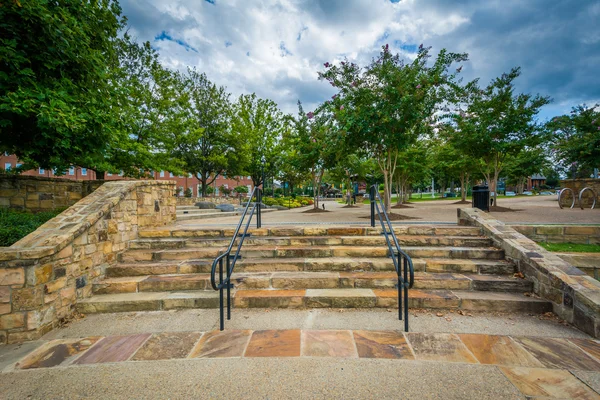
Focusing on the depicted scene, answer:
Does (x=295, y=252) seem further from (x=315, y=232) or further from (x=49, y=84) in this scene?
(x=49, y=84)

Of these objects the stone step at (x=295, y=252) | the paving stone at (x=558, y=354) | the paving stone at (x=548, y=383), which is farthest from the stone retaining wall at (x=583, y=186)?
the paving stone at (x=548, y=383)

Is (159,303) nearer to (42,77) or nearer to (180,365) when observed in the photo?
(180,365)

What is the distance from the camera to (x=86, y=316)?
10.5 ft

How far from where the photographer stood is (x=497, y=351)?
2322mm

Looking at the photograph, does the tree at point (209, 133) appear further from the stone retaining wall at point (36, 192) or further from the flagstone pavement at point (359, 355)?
the flagstone pavement at point (359, 355)

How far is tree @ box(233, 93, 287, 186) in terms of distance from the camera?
19.9 meters

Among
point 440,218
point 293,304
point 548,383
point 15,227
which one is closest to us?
point 548,383

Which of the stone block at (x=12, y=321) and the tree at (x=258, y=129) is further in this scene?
the tree at (x=258, y=129)

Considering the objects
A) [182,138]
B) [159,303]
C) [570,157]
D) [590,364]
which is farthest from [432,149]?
[159,303]

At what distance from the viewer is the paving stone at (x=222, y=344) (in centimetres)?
235

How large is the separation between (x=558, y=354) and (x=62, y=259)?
18.2 feet

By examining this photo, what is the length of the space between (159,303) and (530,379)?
3949mm

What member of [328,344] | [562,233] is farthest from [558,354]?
[562,233]

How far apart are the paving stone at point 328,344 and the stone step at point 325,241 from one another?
6.66 ft
